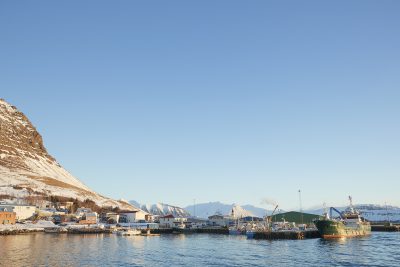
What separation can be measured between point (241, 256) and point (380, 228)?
377ft

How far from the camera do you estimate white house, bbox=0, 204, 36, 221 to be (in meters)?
140

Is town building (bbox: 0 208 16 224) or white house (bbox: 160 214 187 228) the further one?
white house (bbox: 160 214 187 228)

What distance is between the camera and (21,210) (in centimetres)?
14475

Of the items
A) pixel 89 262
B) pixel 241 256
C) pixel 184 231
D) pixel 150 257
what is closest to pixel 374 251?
pixel 241 256

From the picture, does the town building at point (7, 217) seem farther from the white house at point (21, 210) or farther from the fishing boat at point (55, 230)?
the fishing boat at point (55, 230)

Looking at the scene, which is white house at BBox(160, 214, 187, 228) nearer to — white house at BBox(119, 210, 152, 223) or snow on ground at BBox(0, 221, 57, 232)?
white house at BBox(119, 210, 152, 223)

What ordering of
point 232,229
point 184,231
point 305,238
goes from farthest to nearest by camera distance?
1. point 184,231
2. point 232,229
3. point 305,238

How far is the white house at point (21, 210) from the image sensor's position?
460 feet

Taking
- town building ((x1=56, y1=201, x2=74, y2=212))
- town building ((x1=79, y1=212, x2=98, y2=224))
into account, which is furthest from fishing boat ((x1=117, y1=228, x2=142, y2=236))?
town building ((x1=56, y1=201, x2=74, y2=212))

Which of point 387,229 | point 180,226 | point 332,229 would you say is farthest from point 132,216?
point 387,229

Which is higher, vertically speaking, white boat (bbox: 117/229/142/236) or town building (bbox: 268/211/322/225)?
town building (bbox: 268/211/322/225)

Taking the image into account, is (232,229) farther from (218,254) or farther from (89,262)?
(89,262)

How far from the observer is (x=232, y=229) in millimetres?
136000

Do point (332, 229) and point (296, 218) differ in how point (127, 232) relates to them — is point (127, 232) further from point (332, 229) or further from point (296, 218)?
point (296, 218)
